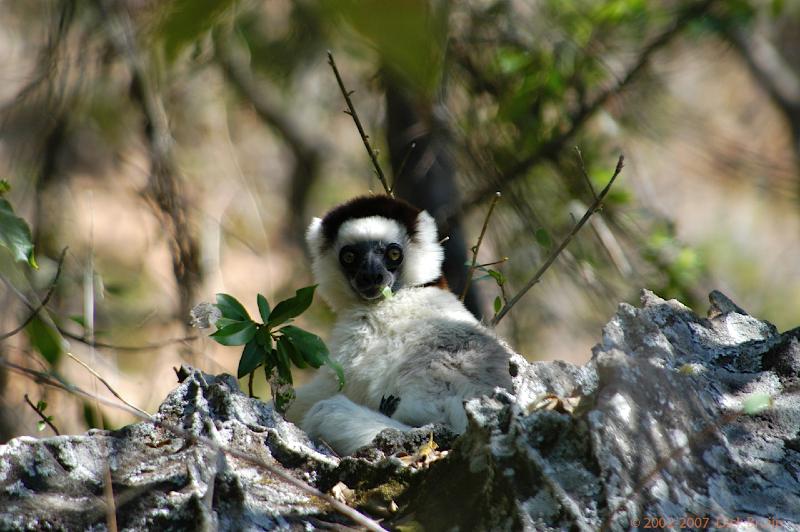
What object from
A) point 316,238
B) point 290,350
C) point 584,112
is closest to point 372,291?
point 316,238

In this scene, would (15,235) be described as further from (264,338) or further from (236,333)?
(264,338)

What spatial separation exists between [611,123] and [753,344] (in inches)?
166

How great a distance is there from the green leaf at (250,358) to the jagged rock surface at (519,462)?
1.25ft

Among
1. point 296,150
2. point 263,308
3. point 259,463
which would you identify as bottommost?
point 259,463

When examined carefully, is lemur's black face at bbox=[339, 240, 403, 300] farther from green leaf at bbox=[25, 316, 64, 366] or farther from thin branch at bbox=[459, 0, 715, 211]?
green leaf at bbox=[25, 316, 64, 366]

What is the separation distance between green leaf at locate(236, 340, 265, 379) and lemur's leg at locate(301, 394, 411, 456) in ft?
1.12

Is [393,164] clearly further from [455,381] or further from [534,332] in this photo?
[455,381]

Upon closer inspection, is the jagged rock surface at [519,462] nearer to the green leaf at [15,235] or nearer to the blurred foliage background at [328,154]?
the green leaf at [15,235]

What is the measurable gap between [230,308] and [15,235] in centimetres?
90

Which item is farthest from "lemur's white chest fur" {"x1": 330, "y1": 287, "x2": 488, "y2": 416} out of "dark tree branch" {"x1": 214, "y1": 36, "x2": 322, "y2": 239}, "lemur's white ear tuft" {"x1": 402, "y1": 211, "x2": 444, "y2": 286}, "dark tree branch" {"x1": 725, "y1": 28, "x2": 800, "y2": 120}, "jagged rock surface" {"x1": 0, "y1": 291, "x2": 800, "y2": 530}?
"dark tree branch" {"x1": 725, "y1": 28, "x2": 800, "y2": 120}

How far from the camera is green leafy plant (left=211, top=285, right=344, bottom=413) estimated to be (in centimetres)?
372

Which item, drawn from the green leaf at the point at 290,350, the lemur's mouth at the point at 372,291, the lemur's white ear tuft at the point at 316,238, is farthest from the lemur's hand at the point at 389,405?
the lemur's white ear tuft at the point at 316,238

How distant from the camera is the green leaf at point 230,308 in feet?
12.3

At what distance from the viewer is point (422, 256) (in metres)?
5.23
